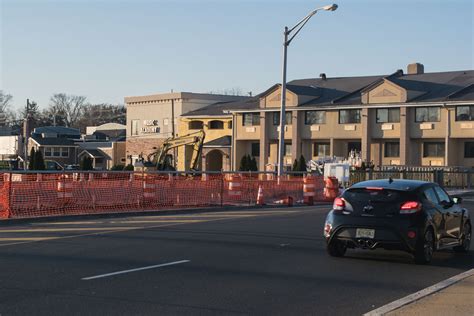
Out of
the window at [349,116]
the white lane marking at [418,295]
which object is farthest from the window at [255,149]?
the white lane marking at [418,295]

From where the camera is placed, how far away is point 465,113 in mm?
56969

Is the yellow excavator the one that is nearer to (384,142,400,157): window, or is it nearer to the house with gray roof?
the house with gray roof

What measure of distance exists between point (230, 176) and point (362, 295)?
20.0 meters

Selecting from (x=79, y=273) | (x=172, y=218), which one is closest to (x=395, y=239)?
(x=79, y=273)

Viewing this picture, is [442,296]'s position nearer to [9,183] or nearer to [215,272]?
[215,272]

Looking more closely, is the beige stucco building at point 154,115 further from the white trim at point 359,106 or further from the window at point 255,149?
the white trim at point 359,106

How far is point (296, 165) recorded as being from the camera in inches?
2368

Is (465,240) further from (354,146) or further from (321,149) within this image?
(321,149)

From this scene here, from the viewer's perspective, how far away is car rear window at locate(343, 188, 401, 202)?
1250 cm

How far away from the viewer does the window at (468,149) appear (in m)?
58.6

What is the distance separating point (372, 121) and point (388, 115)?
5.09 feet

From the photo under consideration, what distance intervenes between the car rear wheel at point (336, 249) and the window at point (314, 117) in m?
52.5

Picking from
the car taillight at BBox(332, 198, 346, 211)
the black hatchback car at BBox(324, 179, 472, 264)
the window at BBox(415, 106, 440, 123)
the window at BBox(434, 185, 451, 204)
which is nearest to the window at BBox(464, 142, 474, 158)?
the window at BBox(415, 106, 440, 123)

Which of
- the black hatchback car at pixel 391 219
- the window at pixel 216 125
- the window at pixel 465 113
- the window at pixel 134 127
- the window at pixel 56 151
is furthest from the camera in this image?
the window at pixel 56 151
